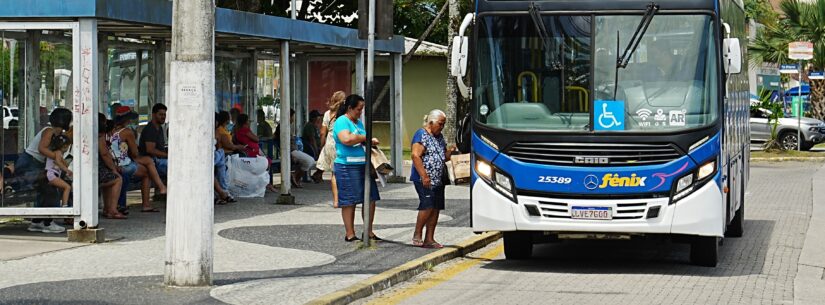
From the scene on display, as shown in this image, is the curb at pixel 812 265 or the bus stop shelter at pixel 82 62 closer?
the curb at pixel 812 265

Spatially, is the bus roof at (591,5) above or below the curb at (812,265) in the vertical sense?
above

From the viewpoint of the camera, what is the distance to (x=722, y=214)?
12594 millimetres

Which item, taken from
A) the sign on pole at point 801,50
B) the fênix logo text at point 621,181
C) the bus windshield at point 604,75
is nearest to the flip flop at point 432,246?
the bus windshield at point 604,75

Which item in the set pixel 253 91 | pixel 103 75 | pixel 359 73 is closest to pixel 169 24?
pixel 103 75

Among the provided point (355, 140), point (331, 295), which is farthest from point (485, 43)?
point (331, 295)

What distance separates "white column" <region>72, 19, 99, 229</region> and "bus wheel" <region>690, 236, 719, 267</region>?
6.07 meters

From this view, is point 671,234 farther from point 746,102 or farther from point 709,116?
point 746,102

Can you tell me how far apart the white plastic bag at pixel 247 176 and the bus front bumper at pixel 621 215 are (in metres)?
8.37

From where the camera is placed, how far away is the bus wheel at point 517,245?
13.5m

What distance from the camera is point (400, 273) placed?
39.7 feet

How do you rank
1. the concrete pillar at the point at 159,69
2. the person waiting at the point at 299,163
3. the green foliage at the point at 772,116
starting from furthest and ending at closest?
Answer: the green foliage at the point at 772,116
the person waiting at the point at 299,163
the concrete pillar at the point at 159,69

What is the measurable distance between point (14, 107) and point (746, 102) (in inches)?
381

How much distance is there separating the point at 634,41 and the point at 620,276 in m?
2.19

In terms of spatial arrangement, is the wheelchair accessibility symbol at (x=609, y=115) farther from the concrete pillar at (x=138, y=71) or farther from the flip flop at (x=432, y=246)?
the concrete pillar at (x=138, y=71)
